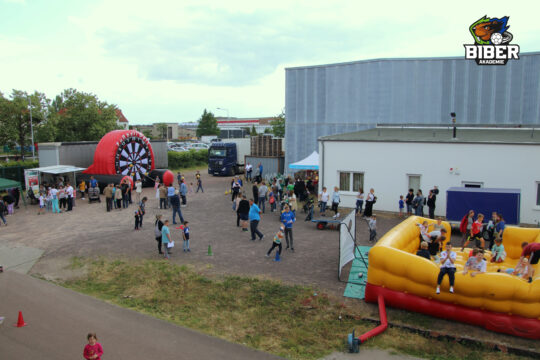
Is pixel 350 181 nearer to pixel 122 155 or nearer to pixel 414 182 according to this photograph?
pixel 414 182

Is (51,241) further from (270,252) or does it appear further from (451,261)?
(451,261)

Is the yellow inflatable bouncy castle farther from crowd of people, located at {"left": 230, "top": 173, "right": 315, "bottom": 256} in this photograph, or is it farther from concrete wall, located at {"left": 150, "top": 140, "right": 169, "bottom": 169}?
concrete wall, located at {"left": 150, "top": 140, "right": 169, "bottom": 169}

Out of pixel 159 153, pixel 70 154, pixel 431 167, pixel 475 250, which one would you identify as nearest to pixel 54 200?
pixel 70 154

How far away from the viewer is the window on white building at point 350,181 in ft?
69.1

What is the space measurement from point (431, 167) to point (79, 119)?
110ft

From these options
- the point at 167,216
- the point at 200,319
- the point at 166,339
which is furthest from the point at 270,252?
the point at 167,216

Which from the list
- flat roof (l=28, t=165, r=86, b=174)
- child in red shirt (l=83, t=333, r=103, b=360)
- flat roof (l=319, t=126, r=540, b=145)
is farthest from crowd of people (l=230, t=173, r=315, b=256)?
flat roof (l=28, t=165, r=86, b=174)

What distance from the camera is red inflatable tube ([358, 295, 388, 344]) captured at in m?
8.37

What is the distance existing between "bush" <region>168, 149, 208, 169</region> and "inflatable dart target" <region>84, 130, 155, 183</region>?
1386 centimetres

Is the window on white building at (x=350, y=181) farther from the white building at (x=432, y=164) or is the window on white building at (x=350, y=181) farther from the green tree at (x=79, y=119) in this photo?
the green tree at (x=79, y=119)

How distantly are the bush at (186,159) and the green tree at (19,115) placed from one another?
1239 centimetres

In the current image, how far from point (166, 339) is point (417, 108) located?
71.2 feet

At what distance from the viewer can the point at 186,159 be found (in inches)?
1754

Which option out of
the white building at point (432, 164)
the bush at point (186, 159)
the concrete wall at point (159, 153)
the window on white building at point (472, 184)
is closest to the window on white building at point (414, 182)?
the white building at point (432, 164)
